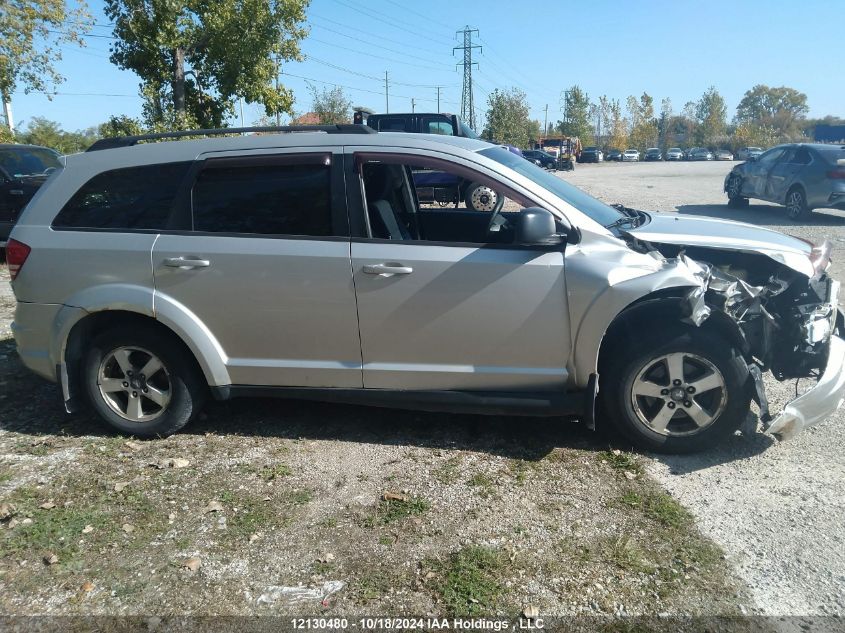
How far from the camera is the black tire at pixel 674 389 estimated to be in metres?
3.97

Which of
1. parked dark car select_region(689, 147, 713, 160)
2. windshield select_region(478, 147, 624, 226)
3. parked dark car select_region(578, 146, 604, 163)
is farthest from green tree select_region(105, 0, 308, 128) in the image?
parked dark car select_region(689, 147, 713, 160)

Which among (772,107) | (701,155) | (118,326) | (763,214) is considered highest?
(772,107)

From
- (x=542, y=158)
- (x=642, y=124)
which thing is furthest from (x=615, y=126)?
(x=542, y=158)

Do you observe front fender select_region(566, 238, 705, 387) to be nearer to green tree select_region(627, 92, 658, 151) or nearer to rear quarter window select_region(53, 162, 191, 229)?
rear quarter window select_region(53, 162, 191, 229)

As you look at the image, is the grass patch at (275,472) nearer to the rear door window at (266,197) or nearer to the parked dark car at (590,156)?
the rear door window at (266,197)

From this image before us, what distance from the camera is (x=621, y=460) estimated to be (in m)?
4.13

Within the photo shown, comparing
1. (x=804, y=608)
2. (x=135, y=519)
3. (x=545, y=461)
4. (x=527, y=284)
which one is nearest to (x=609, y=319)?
(x=527, y=284)

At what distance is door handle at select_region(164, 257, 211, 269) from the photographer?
4291 millimetres

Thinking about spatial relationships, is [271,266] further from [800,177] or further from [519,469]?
[800,177]

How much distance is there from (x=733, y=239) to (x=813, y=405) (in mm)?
1152

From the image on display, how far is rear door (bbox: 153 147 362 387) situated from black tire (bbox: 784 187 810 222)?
517 inches

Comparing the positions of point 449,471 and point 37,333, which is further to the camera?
point 37,333

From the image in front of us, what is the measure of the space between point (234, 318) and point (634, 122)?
11338cm

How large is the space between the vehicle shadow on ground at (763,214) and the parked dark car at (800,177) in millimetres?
325
